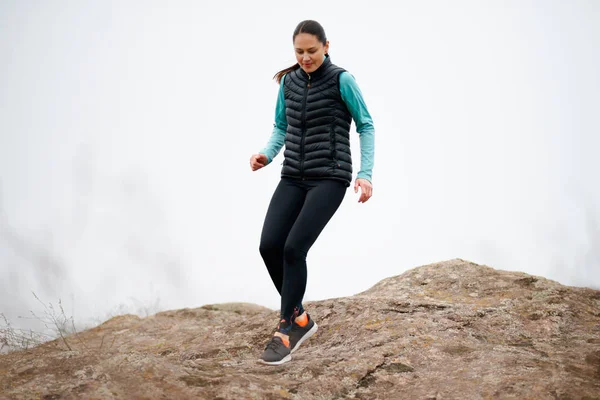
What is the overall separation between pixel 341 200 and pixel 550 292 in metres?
2.74

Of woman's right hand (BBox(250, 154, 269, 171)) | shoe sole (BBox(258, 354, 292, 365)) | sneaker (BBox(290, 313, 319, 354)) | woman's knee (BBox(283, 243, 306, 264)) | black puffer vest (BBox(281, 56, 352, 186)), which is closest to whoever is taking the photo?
shoe sole (BBox(258, 354, 292, 365))

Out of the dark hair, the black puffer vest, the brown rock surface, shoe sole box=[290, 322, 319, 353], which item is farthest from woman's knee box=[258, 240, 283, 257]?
the dark hair

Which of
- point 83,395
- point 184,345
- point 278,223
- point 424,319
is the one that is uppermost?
point 278,223

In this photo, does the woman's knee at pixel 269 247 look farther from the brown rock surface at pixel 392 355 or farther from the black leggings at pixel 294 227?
the brown rock surface at pixel 392 355

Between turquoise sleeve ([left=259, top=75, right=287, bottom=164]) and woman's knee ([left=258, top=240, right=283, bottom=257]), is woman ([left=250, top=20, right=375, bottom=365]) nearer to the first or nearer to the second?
woman's knee ([left=258, top=240, right=283, bottom=257])

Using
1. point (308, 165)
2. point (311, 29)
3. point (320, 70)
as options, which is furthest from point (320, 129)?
point (311, 29)

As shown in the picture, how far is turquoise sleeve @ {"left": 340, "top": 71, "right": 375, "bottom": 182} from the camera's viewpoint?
502 cm

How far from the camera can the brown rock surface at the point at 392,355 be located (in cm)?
370

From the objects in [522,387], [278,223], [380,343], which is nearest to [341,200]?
[278,223]

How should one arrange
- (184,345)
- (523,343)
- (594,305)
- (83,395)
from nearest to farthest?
1. (83,395)
2. (523,343)
3. (594,305)
4. (184,345)

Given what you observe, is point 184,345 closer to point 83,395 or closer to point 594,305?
point 83,395

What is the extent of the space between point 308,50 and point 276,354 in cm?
278

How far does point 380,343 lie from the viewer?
192 inches

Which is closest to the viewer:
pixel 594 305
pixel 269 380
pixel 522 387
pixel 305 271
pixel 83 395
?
pixel 83 395
